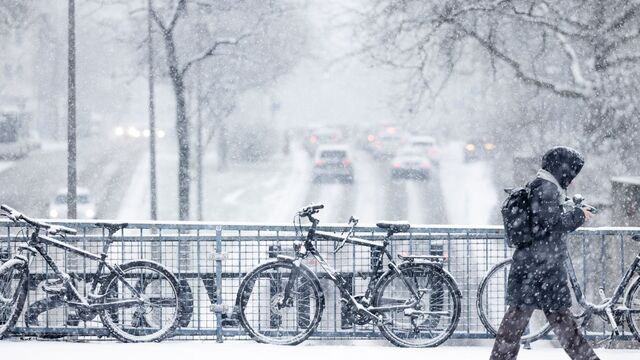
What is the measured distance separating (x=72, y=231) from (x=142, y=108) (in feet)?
263

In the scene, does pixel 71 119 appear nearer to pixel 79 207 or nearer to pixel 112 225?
pixel 112 225

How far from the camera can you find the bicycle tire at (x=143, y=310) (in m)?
7.95

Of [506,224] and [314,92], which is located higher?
[314,92]

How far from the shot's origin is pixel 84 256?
25.9ft

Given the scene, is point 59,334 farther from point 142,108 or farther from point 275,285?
point 142,108

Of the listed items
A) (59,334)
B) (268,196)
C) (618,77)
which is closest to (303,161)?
(268,196)

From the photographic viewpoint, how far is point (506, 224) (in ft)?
21.5

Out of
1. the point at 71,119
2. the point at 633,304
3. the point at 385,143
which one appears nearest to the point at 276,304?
the point at 633,304

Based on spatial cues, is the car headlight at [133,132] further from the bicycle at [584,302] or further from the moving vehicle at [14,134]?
the bicycle at [584,302]

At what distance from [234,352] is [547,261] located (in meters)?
2.68

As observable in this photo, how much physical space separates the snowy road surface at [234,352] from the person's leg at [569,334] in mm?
1090

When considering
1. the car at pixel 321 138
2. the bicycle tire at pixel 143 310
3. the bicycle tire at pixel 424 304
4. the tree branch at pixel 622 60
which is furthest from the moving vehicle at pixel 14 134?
the bicycle tire at pixel 424 304

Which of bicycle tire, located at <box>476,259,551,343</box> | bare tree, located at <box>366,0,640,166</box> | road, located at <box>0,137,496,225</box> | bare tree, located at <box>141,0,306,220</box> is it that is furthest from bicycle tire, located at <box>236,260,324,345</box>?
road, located at <box>0,137,496,225</box>

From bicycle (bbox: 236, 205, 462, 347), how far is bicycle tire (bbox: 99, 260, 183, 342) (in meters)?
0.56
